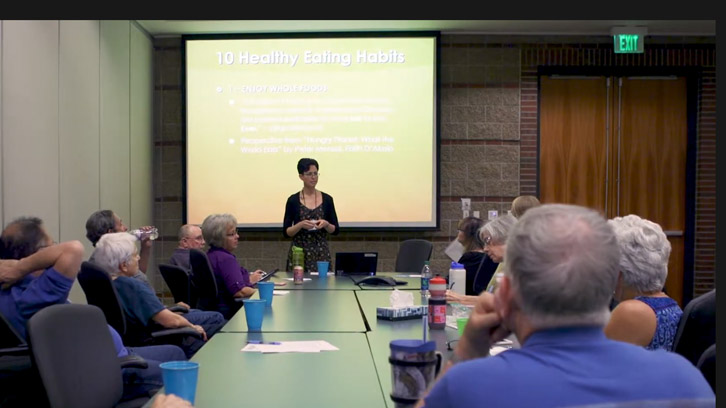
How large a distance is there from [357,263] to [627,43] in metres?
4.22

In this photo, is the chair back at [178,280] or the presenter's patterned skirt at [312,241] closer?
the chair back at [178,280]

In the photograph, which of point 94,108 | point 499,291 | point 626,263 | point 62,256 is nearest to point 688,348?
point 626,263

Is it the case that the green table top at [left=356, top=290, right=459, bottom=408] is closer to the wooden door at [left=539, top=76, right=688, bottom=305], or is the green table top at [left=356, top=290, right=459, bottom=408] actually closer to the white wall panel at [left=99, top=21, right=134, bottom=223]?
the white wall panel at [left=99, top=21, right=134, bottom=223]

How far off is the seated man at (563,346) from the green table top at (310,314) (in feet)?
6.40

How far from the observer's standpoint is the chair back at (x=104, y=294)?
11.5ft

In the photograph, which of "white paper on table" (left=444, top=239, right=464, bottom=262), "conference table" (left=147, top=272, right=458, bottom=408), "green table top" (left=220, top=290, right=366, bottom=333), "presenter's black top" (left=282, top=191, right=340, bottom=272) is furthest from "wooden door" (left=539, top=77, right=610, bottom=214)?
"conference table" (left=147, top=272, right=458, bottom=408)

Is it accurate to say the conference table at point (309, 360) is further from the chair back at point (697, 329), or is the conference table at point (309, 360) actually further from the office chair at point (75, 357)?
the chair back at point (697, 329)

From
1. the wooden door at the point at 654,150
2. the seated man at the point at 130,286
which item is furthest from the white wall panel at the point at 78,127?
the wooden door at the point at 654,150

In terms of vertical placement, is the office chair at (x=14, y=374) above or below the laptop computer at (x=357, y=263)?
below

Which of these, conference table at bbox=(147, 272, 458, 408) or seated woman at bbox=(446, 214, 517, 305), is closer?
conference table at bbox=(147, 272, 458, 408)

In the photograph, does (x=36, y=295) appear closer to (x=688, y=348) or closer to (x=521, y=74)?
(x=688, y=348)

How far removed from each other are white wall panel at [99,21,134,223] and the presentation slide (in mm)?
894

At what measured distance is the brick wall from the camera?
328 inches

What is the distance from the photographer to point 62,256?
3.44m
